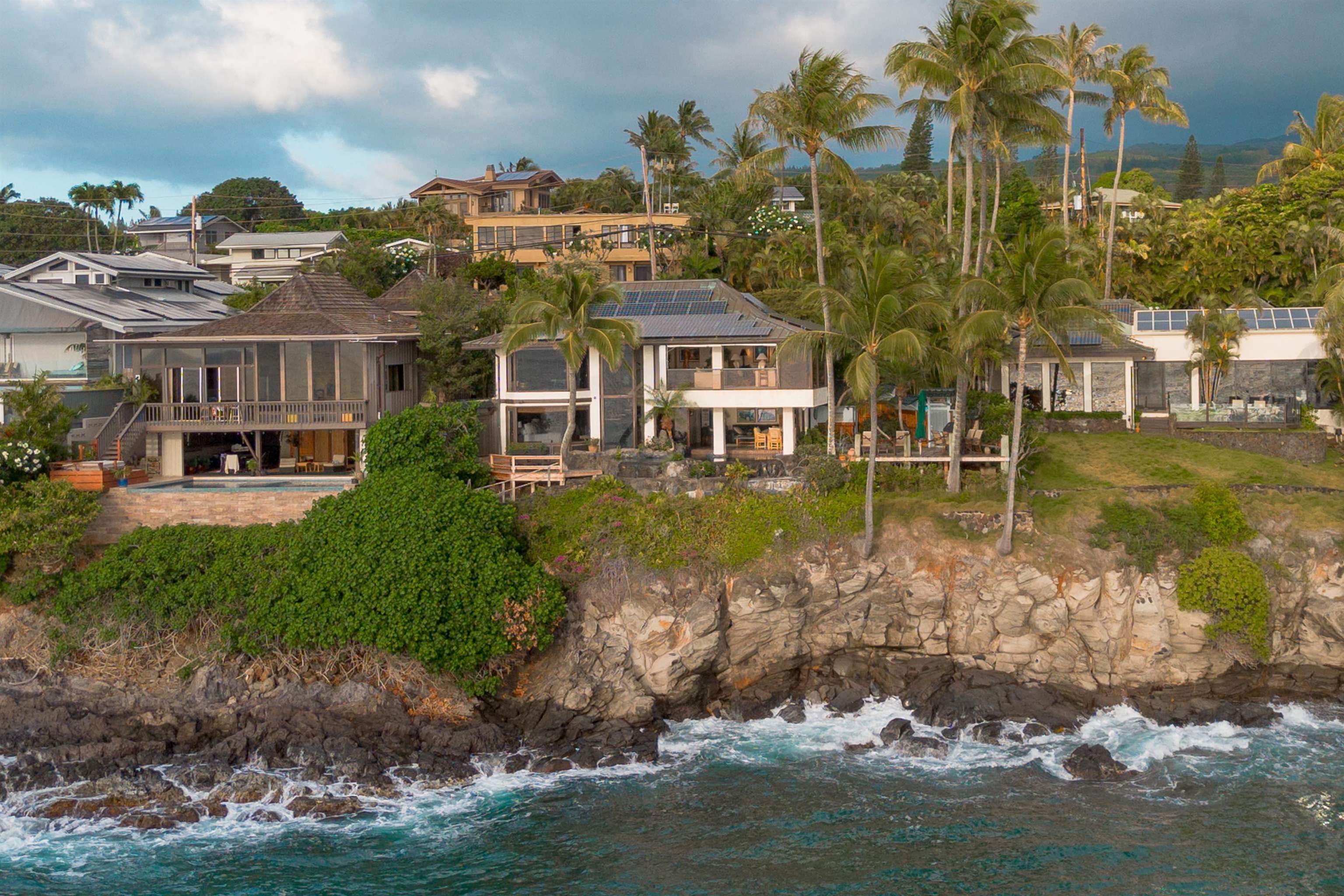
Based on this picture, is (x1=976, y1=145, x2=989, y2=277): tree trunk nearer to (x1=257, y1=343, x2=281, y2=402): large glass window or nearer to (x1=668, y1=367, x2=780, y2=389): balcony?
(x1=668, y1=367, x2=780, y2=389): balcony

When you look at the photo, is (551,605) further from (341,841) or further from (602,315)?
(602,315)

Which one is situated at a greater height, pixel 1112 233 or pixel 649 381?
pixel 1112 233

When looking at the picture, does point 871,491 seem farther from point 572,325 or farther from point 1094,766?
point 572,325

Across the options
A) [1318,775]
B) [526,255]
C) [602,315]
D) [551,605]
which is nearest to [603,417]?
[602,315]

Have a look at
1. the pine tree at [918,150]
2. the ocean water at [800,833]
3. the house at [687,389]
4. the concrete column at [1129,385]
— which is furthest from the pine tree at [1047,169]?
the ocean water at [800,833]

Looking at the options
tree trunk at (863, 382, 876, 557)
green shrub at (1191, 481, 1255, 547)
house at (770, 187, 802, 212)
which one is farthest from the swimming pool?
house at (770, 187, 802, 212)

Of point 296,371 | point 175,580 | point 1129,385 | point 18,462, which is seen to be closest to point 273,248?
point 296,371
